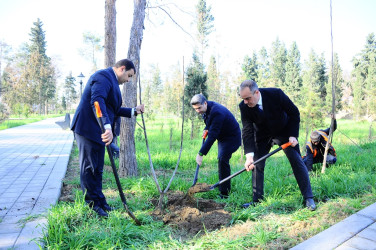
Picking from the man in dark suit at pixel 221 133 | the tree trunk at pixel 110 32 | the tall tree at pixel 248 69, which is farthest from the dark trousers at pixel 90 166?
the tall tree at pixel 248 69

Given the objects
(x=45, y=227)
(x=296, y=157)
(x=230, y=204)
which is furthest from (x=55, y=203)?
(x=296, y=157)

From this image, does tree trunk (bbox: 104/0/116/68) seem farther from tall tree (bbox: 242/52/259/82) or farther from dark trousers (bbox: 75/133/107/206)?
tall tree (bbox: 242/52/259/82)

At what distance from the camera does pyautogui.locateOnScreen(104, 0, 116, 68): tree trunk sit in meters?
6.79

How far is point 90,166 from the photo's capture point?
125 inches

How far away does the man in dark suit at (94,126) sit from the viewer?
311 centimetres

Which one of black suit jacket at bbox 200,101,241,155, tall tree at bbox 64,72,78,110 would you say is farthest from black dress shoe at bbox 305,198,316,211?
tall tree at bbox 64,72,78,110

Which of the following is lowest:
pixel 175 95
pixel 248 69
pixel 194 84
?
pixel 194 84

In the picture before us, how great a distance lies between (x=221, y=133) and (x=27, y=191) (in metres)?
3.19

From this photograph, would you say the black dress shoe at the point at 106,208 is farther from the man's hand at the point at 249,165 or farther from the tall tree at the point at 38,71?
the tall tree at the point at 38,71

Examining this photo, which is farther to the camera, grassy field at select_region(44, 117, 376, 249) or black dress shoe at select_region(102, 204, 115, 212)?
black dress shoe at select_region(102, 204, 115, 212)

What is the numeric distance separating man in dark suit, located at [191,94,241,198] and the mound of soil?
569mm

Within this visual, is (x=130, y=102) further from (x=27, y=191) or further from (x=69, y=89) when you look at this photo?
(x=69, y=89)

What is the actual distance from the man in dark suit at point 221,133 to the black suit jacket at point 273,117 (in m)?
0.55

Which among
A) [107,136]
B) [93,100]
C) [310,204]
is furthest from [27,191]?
[310,204]
